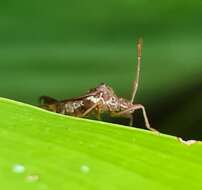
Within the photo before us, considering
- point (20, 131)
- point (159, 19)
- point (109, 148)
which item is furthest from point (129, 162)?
point (159, 19)

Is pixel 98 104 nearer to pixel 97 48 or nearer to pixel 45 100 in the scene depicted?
pixel 45 100

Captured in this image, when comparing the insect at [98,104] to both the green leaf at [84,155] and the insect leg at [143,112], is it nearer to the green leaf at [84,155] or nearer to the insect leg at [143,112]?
the insect leg at [143,112]

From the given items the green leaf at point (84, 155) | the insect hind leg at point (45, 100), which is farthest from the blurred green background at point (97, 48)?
the green leaf at point (84, 155)

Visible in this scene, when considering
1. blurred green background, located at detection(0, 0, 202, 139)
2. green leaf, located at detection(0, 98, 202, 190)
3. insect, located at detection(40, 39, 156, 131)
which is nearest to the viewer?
green leaf, located at detection(0, 98, 202, 190)

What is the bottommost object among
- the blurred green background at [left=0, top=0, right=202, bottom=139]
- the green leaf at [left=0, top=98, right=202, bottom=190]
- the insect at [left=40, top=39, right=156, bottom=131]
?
the insect at [left=40, top=39, right=156, bottom=131]

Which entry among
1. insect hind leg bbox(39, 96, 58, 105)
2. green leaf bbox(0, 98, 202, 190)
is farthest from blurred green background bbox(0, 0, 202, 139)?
green leaf bbox(0, 98, 202, 190)

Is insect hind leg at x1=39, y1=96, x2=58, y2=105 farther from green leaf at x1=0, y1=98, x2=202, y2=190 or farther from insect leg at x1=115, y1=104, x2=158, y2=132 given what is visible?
green leaf at x1=0, y1=98, x2=202, y2=190
